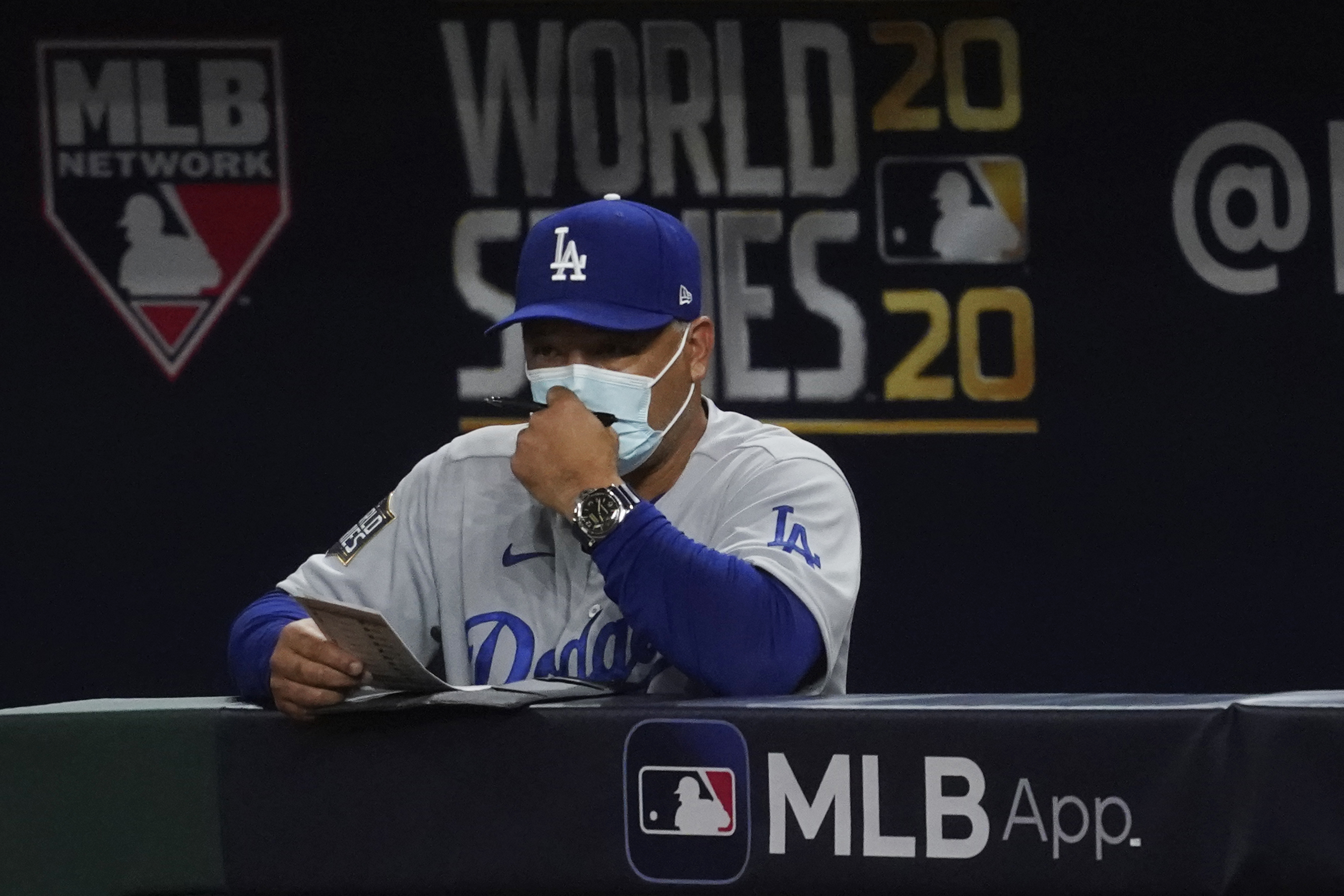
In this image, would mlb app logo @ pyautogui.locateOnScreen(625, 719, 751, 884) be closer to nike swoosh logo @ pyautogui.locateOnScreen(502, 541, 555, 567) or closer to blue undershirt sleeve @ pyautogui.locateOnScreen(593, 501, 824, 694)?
blue undershirt sleeve @ pyautogui.locateOnScreen(593, 501, 824, 694)

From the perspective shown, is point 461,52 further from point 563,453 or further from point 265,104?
point 563,453

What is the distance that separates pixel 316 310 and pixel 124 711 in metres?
2.03

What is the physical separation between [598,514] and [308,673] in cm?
32

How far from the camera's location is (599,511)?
1.66 metres

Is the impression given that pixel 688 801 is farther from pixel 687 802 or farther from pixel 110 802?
pixel 110 802

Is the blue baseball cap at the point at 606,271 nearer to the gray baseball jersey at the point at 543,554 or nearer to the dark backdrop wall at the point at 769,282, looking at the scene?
the gray baseball jersey at the point at 543,554

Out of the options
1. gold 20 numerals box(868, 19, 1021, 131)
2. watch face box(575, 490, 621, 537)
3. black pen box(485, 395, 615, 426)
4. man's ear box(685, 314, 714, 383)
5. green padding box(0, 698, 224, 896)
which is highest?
gold 20 numerals box(868, 19, 1021, 131)

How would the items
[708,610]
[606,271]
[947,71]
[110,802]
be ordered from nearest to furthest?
1. [110,802]
2. [708,610]
3. [606,271]
4. [947,71]

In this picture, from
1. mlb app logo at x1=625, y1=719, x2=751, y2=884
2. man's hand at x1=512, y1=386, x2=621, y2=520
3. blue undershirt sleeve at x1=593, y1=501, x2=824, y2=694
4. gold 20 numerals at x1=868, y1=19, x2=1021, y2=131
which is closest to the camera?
mlb app logo at x1=625, y1=719, x2=751, y2=884

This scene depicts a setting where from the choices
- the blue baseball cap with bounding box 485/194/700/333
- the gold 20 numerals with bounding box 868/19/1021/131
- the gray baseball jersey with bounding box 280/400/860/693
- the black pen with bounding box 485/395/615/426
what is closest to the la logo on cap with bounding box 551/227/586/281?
the blue baseball cap with bounding box 485/194/700/333

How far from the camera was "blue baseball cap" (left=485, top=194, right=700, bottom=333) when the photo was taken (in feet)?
5.89

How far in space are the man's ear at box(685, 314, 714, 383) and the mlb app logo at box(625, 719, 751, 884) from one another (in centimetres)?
63

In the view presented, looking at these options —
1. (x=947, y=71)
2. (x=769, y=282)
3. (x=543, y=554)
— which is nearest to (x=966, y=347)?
(x=769, y=282)

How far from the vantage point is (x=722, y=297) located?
337 cm
